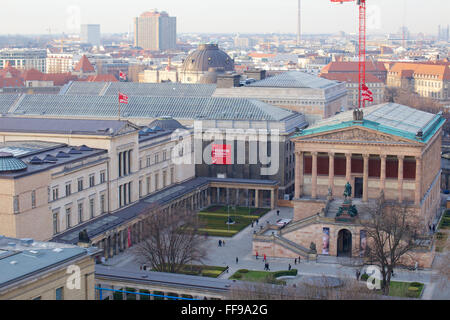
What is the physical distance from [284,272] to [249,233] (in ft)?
79.3

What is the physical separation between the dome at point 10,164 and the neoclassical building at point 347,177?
33.9 meters

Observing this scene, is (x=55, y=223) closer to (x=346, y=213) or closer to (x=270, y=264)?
(x=270, y=264)

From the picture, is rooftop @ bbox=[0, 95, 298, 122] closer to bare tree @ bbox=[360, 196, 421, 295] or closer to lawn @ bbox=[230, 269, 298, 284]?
bare tree @ bbox=[360, 196, 421, 295]

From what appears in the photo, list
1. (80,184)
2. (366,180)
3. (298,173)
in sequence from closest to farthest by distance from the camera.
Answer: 1. (80,184)
2. (366,180)
3. (298,173)

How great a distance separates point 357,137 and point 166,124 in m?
43.6

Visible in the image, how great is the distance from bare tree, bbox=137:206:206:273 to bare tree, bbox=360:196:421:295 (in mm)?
21354

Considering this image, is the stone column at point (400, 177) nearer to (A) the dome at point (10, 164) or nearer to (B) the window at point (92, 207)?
(B) the window at point (92, 207)

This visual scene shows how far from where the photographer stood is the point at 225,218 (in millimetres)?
145000

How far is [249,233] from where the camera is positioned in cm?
13400

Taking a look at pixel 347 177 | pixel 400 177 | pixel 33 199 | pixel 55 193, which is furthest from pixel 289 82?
pixel 33 199

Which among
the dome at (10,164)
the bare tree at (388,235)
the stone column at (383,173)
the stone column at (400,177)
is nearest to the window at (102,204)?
the dome at (10,164)

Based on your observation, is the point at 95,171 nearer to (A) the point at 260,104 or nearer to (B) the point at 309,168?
(B) the point at 309,168

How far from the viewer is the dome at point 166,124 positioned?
15950 centimetres

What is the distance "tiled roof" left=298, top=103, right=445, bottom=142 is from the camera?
128750mm
